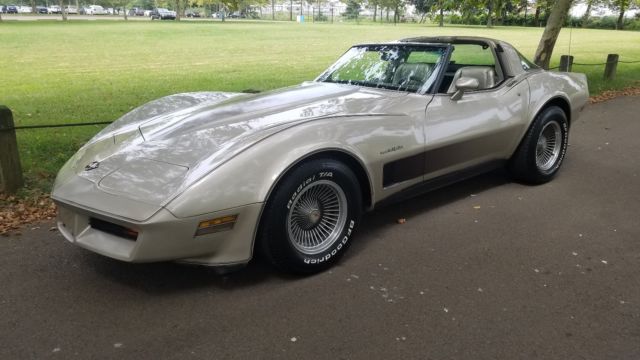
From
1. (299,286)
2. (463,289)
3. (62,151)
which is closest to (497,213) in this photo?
(463,289)

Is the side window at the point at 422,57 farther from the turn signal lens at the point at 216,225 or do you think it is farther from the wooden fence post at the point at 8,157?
the wooden fence post at the point at 8,157

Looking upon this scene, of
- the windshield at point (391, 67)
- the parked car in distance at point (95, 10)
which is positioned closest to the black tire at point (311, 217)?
the windshield at point (391, 67)

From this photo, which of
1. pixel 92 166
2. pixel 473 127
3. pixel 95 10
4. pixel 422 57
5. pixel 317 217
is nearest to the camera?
pixel 92 166

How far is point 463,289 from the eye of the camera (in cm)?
301

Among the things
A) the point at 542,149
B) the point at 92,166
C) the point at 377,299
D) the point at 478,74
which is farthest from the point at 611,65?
the point at 92,166

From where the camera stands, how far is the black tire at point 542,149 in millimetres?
4688

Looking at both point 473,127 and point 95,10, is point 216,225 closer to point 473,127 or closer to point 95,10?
point 473,127

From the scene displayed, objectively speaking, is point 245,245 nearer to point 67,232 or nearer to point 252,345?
point 252,345

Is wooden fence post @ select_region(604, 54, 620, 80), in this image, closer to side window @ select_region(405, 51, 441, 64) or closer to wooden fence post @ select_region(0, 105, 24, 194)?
side window @ select_region(405, 51, 441, 64)

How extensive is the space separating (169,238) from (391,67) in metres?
2.58

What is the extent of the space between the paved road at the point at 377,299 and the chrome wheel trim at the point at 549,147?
955 millimetres

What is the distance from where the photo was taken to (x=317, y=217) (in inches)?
126

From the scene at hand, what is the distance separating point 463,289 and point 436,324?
1.44ft

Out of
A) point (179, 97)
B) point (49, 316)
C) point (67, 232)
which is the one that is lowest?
point (49, 316)
